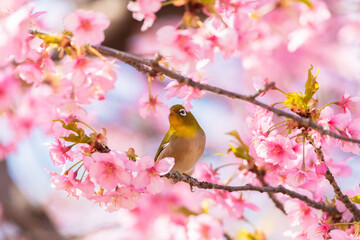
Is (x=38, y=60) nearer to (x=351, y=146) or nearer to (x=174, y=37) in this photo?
(x=174, y=37)

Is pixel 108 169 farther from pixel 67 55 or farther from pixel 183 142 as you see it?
pixel 183 142

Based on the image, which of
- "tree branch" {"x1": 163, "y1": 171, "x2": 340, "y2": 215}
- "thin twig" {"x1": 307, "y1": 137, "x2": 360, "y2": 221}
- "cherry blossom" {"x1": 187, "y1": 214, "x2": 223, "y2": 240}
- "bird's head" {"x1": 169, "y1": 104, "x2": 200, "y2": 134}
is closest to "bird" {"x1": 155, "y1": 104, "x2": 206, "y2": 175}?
"bird's head" {"x1": 169, "y1": 104, "x2": 200, "y2": 134}

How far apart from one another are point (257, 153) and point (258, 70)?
497 centimetres

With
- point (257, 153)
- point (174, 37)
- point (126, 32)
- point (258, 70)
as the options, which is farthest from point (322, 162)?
point (258, 70)

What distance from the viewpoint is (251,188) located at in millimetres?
1906

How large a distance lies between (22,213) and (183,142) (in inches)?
93.5

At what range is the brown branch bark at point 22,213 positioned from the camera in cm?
421

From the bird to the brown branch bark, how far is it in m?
2.05

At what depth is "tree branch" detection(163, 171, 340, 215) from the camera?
187cm

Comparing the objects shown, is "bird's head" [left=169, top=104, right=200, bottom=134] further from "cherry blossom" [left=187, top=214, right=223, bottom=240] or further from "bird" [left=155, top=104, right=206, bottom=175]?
"cherry blossom" [left=187, top=214, right=223, bottom=240]

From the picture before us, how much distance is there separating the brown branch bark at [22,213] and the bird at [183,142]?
6.74 feet

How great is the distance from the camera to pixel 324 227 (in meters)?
1.97

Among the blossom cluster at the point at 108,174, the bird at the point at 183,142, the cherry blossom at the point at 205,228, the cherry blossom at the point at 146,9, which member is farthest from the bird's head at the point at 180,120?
the cherry blossom at the point at 146,9

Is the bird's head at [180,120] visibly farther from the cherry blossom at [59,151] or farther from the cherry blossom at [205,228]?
the cherry blossom at [59,151]
